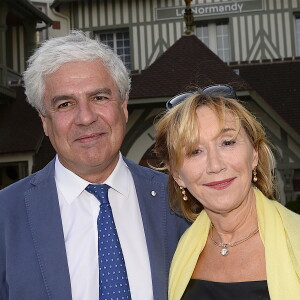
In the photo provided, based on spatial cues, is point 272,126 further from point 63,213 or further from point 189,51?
point 63,213

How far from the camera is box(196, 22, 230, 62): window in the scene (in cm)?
1916

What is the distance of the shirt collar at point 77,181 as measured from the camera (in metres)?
2.99

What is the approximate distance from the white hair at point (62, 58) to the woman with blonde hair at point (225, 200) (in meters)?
0.40

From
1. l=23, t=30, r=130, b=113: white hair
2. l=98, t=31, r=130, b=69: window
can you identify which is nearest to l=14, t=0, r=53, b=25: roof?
l=98, t=31, r=130, b=69: window

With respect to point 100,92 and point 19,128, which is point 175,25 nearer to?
point 19,128

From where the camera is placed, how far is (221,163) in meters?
2.75

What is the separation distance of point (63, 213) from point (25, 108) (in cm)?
1256

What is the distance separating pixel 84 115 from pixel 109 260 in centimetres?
79

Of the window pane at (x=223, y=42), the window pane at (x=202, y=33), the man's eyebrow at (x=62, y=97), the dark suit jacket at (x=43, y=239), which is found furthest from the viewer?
the window pane at (x=202, y=33)

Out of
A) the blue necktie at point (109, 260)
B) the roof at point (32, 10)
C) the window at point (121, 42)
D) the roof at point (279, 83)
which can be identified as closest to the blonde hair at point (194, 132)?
the blue necktie at point (109, 260)

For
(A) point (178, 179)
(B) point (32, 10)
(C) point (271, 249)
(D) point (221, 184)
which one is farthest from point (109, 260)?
(B) point (32, 10)

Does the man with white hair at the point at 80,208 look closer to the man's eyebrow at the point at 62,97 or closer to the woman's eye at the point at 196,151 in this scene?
the man's eyebrow at the point at 62,97

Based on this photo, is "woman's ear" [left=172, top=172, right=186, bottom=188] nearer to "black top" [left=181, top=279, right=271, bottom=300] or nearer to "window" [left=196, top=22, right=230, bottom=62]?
"black top" [left=181, top=279, right=271, bottom=300]

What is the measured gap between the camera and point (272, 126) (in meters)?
11.5
